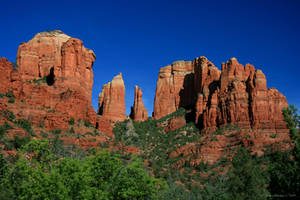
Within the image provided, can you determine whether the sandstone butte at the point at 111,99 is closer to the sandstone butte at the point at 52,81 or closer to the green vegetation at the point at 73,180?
the sandstone butte at the point at 52,81

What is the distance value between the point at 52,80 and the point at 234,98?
1876 inches

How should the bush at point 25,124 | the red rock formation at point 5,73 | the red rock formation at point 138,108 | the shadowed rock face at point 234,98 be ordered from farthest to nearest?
the red rock formation at point 138,108 < the shadowed rock face at point 234,98 < the red rock formation at point 5,73 < the bush at point 25,124

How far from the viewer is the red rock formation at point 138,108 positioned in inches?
4570

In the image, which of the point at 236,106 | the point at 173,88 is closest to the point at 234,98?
the point at 236,106

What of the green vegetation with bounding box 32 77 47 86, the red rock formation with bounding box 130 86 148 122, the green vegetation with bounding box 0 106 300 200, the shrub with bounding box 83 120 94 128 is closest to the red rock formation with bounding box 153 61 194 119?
the red rock formation with bounding box 130 86 148 122

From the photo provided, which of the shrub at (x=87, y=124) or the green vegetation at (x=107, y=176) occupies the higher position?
the shrub at (x=87, y=124)

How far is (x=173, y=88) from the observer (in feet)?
398

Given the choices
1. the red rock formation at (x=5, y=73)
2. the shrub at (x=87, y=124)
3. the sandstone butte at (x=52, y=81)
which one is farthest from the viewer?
the shrub at (x=87, y=124)

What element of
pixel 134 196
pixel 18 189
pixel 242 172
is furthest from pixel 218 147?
pixel 18 189

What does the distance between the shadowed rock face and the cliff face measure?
105 feet

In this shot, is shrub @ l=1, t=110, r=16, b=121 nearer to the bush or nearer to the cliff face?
the bush

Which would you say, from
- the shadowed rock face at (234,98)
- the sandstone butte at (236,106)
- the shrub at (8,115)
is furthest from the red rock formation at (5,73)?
the shadowed rock face at (234,98)

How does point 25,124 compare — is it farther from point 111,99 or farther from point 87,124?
point 111,99

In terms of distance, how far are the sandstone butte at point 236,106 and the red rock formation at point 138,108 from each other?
55.6 feet
